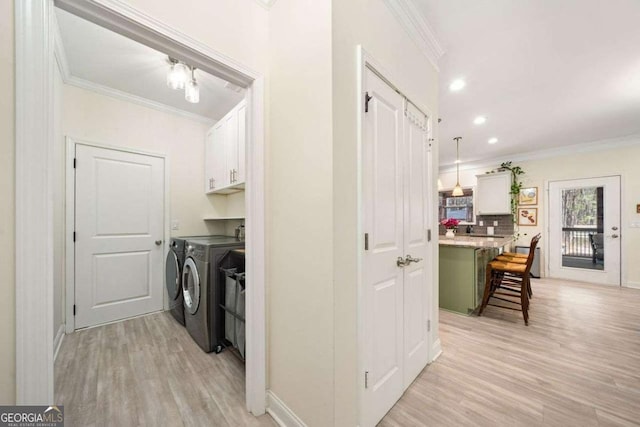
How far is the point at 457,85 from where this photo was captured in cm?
258

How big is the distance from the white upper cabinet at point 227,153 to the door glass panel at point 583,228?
627cm

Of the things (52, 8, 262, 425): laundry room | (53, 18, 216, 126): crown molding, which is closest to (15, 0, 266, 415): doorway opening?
(52, 8, 262, 425): laundry room

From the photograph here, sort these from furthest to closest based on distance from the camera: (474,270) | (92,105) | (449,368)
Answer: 1. (474,270)
2. (92,105)
3. (449,368)

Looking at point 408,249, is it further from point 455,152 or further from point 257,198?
point 455,152

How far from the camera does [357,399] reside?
49.1 inches

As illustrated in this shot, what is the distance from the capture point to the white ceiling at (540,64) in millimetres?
1666

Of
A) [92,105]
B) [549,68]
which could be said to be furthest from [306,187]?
[92,105]

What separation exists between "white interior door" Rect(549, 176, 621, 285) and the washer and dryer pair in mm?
6235

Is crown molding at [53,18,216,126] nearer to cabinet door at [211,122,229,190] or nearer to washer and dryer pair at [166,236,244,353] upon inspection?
cabinet door at [211,122,229,190]

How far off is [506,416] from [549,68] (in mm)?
2997

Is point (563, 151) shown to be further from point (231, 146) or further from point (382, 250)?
point (231, 146)

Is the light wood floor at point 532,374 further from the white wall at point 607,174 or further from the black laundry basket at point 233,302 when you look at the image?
the white wall at point 607,174

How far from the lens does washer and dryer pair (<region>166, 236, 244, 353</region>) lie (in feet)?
6.93

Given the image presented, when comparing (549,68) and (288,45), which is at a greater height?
(549,68)
